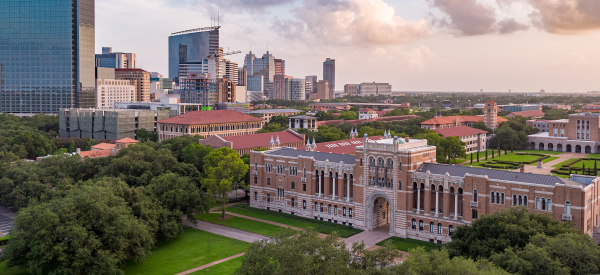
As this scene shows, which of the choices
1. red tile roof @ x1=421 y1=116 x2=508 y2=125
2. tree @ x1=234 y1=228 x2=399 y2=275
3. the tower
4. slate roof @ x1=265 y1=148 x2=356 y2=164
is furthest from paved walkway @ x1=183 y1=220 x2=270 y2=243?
the tower

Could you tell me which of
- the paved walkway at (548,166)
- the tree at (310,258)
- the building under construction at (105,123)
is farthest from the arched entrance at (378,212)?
the building under construction at (105,123)

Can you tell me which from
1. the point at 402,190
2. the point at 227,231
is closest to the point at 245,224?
the point at 227,231

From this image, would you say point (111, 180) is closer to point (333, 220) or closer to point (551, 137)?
point (333, 220)

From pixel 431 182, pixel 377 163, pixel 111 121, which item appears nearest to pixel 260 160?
pixel 377 163

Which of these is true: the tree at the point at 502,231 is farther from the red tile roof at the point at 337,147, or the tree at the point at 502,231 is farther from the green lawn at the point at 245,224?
the red tile roof at the point at 337,147

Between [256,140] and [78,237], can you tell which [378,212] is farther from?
[256,140]

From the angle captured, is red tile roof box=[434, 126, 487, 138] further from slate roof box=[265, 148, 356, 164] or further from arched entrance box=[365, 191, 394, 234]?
arched entrance box=[365, 191, 394, 234]
